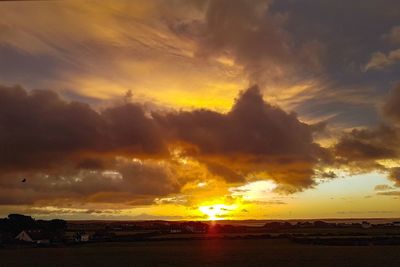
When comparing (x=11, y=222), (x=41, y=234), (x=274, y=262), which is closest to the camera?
(x=274, y=262)

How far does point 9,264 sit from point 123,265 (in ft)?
56.8

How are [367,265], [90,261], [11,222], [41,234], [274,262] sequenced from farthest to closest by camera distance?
[11,222], [41,234], [90,261], [274,262], [367,265]

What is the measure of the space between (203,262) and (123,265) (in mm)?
11042

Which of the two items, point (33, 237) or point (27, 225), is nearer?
point (33, 237)

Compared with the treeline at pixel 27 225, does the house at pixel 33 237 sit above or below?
below

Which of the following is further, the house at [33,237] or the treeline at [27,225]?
the treeline at [27,225]

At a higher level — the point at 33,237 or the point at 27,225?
the point at 27,225

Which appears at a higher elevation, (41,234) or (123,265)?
(41,234)

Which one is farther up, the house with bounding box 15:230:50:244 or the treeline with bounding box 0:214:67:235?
the treeline with bounding box 0:214:67:235

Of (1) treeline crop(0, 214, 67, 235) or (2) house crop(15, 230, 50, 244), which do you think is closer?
(2) house crop(15, 230, 50, 244)

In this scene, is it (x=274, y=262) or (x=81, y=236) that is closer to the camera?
(x=274, y=262)

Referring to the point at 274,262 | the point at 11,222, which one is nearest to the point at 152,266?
the point at 274,262

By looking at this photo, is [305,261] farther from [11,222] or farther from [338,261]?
[11,222]

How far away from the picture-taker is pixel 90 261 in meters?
73.4
